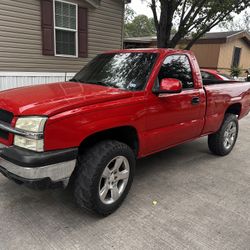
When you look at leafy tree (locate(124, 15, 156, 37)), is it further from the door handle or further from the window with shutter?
the door handle

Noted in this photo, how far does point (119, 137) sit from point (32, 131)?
3.92 ft

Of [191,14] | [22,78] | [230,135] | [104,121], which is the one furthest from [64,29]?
[104,121]

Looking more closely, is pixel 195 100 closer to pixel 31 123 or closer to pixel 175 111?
pixel 175 111

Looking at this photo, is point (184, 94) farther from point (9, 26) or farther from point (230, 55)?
point (230, 55)

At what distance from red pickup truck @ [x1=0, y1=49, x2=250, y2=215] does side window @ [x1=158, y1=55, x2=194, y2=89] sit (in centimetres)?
1

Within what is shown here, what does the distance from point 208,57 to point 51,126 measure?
20.0 meters

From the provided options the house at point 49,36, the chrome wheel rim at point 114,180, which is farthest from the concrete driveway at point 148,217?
the house at point 49,36

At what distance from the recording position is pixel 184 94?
3.88 m

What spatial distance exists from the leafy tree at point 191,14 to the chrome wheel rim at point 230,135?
540cm

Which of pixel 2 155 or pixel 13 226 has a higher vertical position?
pixel 2 155

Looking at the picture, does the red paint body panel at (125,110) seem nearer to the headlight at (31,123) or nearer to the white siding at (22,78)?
the headlight at (31,123)

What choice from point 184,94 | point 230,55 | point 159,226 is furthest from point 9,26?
point 230,55

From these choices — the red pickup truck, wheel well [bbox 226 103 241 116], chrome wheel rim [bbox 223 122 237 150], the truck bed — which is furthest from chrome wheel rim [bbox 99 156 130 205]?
wheel well [bbox 226 103 241 116]

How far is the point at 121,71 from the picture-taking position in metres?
3.66
